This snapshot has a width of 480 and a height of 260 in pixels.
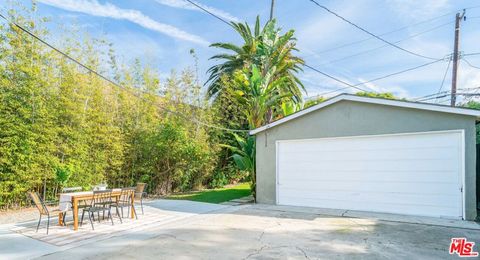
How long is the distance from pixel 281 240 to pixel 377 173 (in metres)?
3.57

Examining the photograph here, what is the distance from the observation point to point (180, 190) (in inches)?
458

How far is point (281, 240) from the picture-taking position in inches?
183

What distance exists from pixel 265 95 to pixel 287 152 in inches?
76.0

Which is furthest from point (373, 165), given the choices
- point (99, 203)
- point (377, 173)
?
point (99, 203)

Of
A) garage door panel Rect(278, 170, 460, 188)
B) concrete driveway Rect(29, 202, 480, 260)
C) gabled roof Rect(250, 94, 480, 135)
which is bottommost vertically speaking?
concrete driveway Rect(29, 202, 480, 260)

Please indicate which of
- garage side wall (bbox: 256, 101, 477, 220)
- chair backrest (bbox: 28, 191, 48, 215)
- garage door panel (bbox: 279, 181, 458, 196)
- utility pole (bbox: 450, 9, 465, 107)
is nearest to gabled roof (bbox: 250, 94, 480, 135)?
garage side wall (bbox: 256, 101, 477, 220)

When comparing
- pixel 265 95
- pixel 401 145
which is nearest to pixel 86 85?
pixel 265 95

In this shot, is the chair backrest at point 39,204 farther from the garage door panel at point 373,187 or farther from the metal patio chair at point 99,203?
the garage door panel at point 373,187

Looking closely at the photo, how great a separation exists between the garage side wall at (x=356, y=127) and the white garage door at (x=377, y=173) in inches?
6.0

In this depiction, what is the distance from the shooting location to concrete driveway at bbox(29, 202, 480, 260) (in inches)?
156

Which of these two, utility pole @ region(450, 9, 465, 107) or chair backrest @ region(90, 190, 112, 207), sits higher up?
utility pole @ region(450, 9, 465, 107)

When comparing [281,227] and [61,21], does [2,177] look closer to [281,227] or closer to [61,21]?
[61,21]

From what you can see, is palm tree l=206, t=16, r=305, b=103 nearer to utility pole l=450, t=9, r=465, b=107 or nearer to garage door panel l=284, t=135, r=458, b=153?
garage door panel l=284, t=135, r=458, b=153
